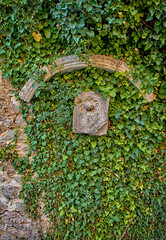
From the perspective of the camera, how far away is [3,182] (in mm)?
2791

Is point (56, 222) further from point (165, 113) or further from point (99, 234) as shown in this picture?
point (165, 113)

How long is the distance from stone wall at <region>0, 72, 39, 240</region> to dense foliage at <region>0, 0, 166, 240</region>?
0.13 meters

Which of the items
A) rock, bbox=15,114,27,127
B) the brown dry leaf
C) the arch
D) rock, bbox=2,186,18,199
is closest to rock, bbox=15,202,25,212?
rock, bbox=2,186,18,199

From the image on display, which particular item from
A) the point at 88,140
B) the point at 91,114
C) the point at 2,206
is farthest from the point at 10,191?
the point at 91,114

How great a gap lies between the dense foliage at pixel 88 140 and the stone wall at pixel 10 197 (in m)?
0.13

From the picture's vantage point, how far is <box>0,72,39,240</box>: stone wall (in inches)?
110

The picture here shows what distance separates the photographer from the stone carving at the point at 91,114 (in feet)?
8.65

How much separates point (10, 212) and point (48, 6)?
295 centimetres

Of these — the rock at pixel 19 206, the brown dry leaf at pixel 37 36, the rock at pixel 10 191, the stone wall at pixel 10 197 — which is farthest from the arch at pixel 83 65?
the rock at pixel 19 206

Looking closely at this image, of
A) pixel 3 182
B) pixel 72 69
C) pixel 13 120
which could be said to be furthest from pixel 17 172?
pixel 72 69

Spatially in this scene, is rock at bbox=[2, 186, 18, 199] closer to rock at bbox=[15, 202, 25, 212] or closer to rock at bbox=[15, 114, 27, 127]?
rock at bbox=[15, 202, 25, 212]

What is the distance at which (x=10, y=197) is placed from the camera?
2.80 metres

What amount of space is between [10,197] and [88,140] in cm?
143

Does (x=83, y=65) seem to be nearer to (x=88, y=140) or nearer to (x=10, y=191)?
(x=88, y=140)
